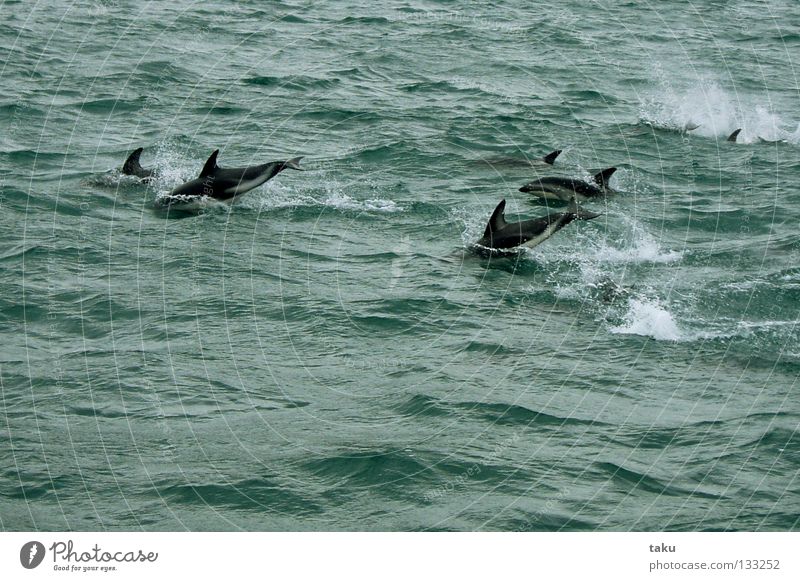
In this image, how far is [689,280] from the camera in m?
19.3

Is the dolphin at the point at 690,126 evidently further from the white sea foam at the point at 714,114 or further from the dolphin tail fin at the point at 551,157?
the dolphin tail fin at the point at 551,157

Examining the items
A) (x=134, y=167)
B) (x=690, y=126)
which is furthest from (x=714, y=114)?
(x=134, y=167)

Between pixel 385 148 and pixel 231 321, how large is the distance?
9311 mm

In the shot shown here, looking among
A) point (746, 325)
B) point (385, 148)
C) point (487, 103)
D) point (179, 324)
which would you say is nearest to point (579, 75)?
point (487, 103)

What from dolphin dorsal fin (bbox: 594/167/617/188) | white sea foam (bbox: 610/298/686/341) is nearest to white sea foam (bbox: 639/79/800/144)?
dolphin dorsal fin (bbox: 594/167/617/188)

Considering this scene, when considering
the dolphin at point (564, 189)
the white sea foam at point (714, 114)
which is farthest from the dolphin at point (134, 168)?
the white sea foam at point (714, 114)

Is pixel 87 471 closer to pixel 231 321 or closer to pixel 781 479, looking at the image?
pixel 231 321

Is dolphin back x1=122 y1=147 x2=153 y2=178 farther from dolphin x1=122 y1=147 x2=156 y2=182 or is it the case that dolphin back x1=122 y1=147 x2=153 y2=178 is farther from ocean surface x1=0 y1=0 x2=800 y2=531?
ocean surface x1=0 y1=0 x2=800 y2=531

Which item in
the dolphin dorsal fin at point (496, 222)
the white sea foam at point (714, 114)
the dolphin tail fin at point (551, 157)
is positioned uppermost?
the dolphin dorsal fin at point (496, 222)

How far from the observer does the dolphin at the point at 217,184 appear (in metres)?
21.7

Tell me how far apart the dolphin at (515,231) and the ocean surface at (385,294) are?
27 cm

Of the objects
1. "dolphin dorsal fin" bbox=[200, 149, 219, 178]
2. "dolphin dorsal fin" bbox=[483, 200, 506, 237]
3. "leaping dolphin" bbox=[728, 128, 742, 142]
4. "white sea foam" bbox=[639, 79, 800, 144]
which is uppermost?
"dolphin dorsal fin" bbox=[200, 149, 219, 178]

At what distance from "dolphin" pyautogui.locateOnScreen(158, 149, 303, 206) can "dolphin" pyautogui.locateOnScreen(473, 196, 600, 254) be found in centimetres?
410

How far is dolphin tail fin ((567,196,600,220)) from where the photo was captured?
69.4 ft
